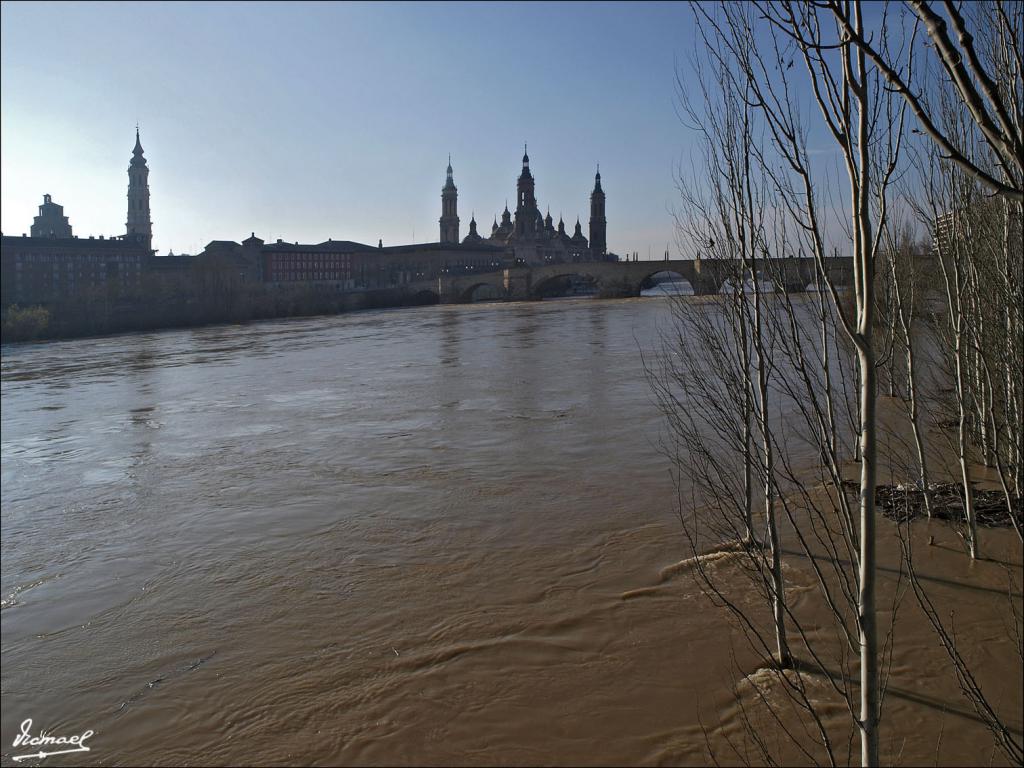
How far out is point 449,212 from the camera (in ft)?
510

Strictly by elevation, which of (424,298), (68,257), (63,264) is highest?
(68,257)

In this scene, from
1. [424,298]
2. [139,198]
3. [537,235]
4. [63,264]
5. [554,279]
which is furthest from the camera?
[537,235]

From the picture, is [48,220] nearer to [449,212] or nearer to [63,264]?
[63,264]

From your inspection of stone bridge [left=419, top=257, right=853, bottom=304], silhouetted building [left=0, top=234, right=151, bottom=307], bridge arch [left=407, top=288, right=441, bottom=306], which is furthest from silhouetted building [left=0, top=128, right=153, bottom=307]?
stone bridge [left=419, top=257, right=853, bottom=304]

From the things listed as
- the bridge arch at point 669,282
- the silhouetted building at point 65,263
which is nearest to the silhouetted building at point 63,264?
the silhouetted building at point 65,263

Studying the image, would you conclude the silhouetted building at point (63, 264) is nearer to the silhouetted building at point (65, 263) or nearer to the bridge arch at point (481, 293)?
the silhouetted building at point (65, 263)

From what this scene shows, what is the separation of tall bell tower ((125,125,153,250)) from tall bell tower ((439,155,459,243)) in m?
51.9

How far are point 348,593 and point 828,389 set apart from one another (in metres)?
6.05

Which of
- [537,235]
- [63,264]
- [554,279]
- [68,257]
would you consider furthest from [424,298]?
[537,235]

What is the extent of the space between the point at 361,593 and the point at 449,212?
152 meters

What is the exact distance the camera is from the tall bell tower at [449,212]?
496ft

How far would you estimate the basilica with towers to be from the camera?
132625 millimetres

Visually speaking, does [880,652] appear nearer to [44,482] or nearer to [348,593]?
[348,593]

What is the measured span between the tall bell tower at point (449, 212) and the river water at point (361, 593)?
135m
